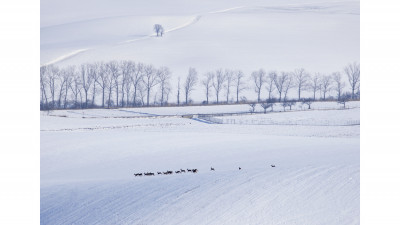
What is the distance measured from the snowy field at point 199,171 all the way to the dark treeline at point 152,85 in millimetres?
250

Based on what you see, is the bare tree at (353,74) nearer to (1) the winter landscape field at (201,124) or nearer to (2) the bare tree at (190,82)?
(1) the winter landscape field at (201,124)

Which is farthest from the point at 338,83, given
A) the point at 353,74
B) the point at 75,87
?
the point at 75,87

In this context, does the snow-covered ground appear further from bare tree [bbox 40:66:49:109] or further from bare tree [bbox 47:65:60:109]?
bare tree [bbox 40:66:49:109]

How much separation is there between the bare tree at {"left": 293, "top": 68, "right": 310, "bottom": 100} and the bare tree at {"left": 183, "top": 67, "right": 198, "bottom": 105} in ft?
6.51

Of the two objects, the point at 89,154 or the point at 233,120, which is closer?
the point at 89,154

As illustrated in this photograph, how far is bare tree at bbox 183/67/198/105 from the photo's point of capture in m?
9.32

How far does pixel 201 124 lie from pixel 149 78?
1.30 meters

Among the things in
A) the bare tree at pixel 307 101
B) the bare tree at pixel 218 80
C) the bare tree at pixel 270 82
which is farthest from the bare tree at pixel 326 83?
the bare tree at pixel 218 80

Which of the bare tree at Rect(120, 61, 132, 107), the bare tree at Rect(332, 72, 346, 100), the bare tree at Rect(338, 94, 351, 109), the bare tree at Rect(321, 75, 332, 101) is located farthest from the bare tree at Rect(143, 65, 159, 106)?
the bare tree at Rect(338, 94, 351, 109)

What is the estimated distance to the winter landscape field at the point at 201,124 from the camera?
20.4 ft

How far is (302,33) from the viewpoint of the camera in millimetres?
8383
